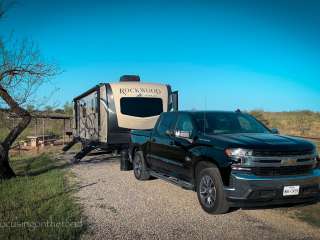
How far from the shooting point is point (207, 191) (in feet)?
24.7

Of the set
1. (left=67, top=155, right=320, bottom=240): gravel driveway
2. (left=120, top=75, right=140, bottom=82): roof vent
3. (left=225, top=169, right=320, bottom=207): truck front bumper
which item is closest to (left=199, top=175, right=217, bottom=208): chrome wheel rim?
(left=67, top=155, right=320, bottom=240): gravel driveway

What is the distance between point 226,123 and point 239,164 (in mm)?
1931

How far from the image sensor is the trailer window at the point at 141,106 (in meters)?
14.7

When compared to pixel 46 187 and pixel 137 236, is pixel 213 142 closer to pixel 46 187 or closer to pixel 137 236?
pixel 137 236

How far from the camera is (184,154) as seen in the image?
841cm

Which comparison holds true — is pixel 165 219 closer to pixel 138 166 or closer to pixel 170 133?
pixel 170 133

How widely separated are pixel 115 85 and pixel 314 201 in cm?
872

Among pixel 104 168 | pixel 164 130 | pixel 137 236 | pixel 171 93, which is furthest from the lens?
pixel 171 93

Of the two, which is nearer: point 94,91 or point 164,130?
point 164,130

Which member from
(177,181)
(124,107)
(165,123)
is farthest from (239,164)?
(124,107)

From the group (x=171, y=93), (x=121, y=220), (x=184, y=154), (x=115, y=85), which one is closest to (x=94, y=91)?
(x=115, y=85)

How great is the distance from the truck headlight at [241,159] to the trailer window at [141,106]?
26.5ft

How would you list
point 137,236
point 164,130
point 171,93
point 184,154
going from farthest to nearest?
point 171,93 < point 164,130 < point 184,154 < point 137,236

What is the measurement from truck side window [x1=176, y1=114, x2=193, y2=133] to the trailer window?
5.61 meters
